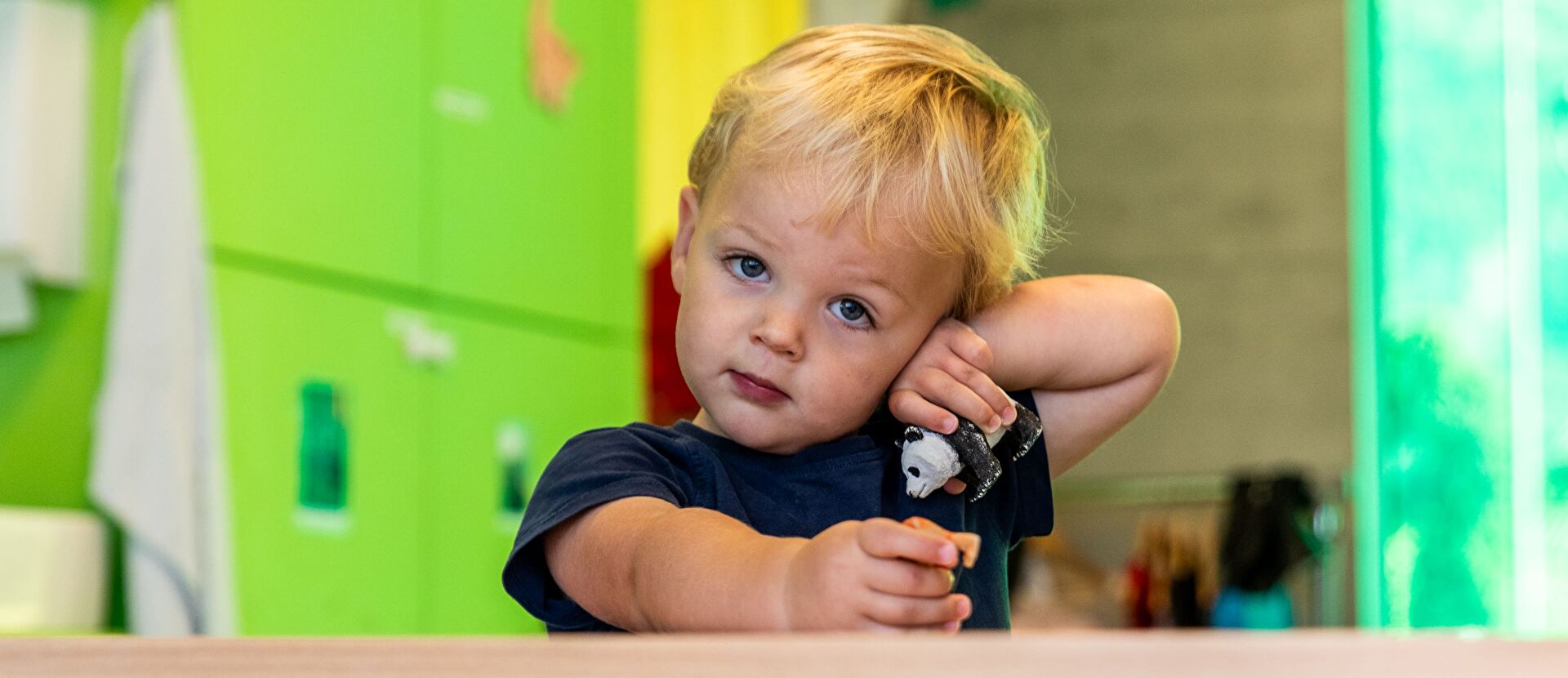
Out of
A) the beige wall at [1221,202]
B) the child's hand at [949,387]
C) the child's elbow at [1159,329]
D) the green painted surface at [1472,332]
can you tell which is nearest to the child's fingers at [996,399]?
the child's hand at [949,387]

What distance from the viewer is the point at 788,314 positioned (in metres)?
0.83

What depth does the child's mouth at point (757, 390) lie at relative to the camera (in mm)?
853

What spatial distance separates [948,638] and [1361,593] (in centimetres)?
519

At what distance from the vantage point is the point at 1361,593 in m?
5.10

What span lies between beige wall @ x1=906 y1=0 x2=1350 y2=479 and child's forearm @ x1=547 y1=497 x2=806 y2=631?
525 centimetres

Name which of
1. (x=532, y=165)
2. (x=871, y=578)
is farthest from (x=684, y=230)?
(x=532, y=165)

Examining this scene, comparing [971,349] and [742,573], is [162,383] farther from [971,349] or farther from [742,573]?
[742,573]

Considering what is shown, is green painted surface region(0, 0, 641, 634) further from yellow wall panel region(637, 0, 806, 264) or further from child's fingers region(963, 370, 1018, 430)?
child's fingers region(963, 370, 1018, 430)

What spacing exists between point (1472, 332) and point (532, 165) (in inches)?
Result: 138

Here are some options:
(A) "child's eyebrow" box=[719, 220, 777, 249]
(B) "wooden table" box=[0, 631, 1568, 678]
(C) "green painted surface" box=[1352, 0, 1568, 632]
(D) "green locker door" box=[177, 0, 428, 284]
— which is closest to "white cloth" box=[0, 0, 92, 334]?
(D) "green locker door" box=[177, 0, 428, 284]

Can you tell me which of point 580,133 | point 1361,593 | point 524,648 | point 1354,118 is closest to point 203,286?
point 580,133

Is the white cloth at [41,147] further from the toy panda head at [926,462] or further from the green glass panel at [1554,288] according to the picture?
the green glass panel at [1554,288]

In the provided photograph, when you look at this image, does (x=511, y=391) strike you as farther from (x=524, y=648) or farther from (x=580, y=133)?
(x=524, y=648)

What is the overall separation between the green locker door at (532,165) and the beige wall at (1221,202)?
9.58 feet
